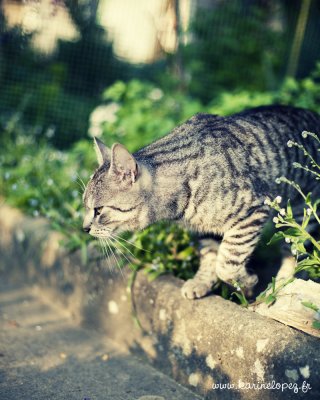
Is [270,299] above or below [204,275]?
above

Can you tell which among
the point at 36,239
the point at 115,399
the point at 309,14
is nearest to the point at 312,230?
the point at 115,399

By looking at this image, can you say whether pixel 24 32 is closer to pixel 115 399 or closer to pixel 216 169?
pixel 216 169

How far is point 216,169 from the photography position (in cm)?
295

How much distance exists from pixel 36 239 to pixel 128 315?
1166 mm

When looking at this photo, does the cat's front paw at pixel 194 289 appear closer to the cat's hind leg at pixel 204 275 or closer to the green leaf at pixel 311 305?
the cat's hind leg at pixel 204 275

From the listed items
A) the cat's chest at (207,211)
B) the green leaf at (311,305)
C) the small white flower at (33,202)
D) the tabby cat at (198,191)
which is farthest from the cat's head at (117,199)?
the small white flower at (33,202)

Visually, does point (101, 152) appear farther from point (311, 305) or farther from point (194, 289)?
point (311, 305)

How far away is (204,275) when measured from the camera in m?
3.15

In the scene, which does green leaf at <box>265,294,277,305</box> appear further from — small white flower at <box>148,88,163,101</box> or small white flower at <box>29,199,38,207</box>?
small white flower at <box>148,88,163,101</box>

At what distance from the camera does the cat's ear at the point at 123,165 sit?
109 inches

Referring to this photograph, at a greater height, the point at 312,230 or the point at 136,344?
the point at 312,230

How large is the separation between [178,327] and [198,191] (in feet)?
2.44

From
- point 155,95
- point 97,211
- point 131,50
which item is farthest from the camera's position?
point 131,50

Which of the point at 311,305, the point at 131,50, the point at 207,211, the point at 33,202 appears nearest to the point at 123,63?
the point at 131,50
